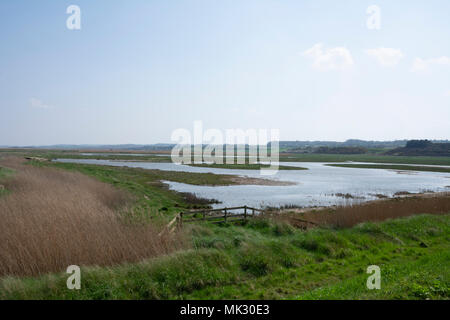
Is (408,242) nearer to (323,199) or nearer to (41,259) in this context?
(41,259)

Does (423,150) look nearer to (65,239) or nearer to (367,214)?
(367,214)

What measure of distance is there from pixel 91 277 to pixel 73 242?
1825 millimetres

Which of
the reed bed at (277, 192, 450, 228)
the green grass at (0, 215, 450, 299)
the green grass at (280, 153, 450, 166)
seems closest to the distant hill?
the green grass at (280, 153, 450, 166)

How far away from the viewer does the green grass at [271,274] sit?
7.28 metres

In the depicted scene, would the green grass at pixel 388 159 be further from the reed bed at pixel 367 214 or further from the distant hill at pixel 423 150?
the reed bed at pixel 367 214

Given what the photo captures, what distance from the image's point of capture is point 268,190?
40812 mm

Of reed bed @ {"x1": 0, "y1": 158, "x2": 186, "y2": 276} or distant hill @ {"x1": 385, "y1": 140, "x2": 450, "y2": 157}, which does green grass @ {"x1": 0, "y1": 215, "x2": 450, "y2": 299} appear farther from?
distant hill @ {"x1": 385, "y1": 140, "x2": 450, "y2": 157}

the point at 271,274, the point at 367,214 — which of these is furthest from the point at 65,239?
the point at 367,214

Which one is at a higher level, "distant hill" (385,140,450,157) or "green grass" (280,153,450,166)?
"distant hill" (385,140,450,157)

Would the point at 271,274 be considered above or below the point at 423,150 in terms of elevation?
below

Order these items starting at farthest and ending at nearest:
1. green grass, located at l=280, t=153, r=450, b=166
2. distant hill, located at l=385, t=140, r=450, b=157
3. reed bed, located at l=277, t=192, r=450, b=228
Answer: distant hill, located at l=385, t=140, r=450, b=157, green grass, located at l=280, t=153, r=450, b=166, reed bed, located at l=277, t=192, r=450, b=228

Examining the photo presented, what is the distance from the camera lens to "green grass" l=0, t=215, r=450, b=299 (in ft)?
23.9

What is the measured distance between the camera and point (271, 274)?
9125 millimetres
